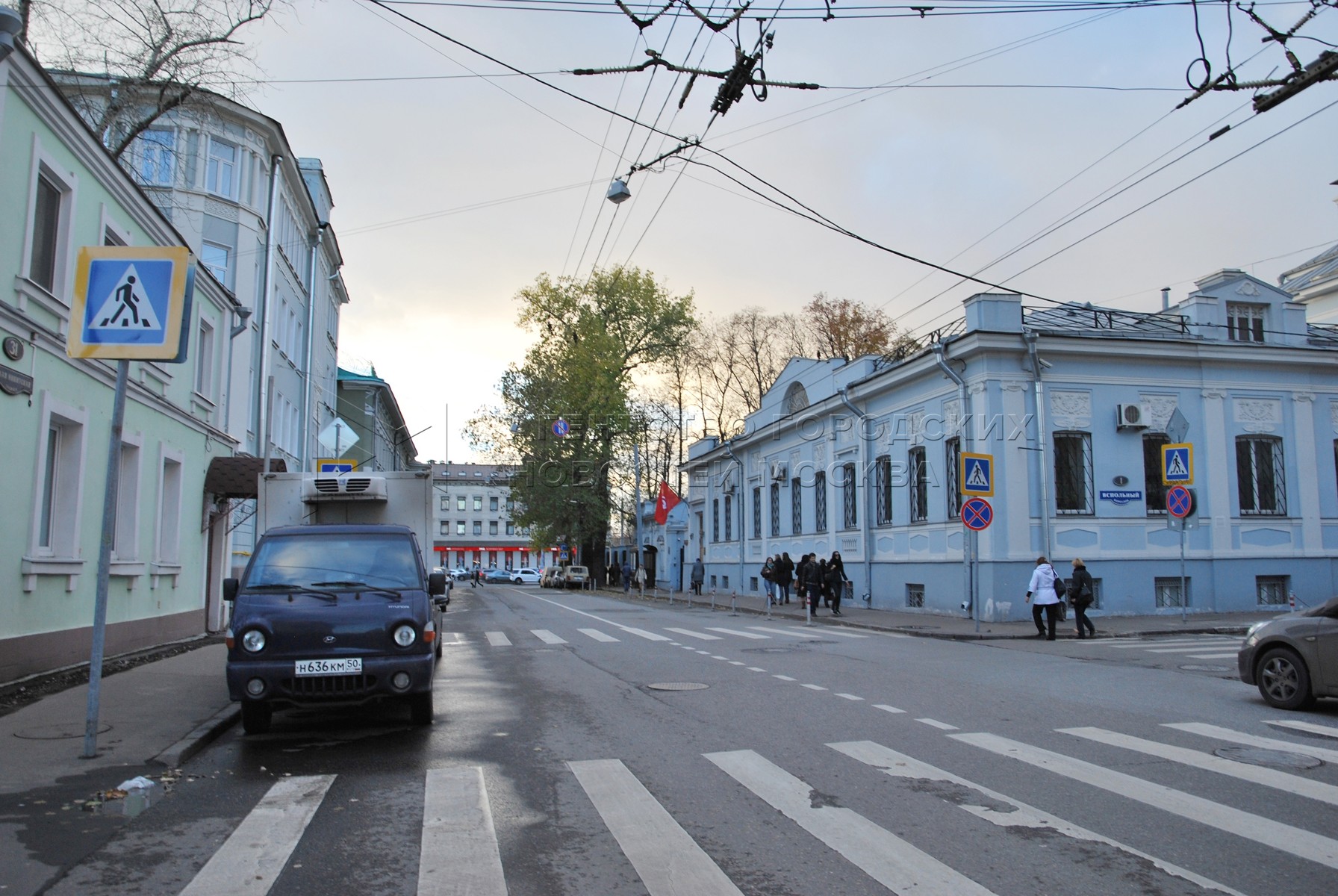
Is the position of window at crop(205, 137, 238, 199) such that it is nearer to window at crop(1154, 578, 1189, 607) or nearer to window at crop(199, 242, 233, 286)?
window at crop(199, 242, 233, 286)

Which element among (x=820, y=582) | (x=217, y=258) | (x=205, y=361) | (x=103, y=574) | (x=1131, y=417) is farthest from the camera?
(x=820, y=582)

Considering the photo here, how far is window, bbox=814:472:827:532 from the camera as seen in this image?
3372cm

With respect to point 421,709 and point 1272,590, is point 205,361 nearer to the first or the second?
point 421,709

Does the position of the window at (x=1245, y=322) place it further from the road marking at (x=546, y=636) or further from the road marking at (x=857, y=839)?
the road marking at (x=857, y=839)

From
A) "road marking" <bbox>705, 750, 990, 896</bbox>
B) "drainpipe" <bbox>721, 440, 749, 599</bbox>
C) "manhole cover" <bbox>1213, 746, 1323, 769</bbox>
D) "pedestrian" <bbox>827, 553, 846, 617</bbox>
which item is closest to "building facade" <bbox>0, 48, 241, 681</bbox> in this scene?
"road marking" <bbox>705, 750, 990, 896</bbox>

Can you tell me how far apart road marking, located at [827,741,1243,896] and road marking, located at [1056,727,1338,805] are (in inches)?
69.7

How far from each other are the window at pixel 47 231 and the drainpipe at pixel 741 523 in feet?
106

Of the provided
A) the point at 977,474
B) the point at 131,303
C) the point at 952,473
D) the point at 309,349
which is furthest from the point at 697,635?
the point at 309,349

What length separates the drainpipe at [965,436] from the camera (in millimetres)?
23609

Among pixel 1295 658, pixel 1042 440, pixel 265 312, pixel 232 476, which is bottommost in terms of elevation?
pixel 1295 658

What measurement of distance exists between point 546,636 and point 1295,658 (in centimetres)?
1304

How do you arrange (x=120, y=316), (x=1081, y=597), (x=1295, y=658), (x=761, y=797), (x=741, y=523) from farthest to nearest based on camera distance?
(x=741, y=523) → (x=1081, y=597) → (x=1295, y=658) → (x=120, y=316) → (x=761, y=797)

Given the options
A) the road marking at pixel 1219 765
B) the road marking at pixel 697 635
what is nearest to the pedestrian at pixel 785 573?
the road marking at pixel 697 635

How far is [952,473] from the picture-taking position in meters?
25.6
